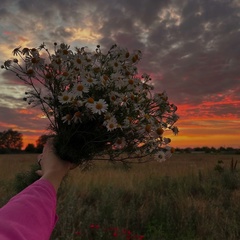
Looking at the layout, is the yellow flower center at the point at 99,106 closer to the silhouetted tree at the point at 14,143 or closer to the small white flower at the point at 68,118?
the small white flower at the point at 68,118

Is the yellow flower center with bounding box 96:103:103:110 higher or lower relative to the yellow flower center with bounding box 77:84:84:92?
lower

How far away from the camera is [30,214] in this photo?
116cm

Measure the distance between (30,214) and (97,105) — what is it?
679 mm

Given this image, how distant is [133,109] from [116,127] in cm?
22

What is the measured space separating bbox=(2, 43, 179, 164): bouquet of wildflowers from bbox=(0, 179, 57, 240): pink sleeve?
0.43 metres

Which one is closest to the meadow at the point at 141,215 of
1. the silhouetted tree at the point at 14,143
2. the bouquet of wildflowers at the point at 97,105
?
the bouquet of wildflowers at the point at 97,105

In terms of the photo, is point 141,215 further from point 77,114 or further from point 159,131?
point 77,114

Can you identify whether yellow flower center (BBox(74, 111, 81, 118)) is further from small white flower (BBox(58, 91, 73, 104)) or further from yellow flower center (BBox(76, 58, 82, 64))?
yellow flower center (BBox(76, 58, 82, 64))

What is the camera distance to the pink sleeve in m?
1.05

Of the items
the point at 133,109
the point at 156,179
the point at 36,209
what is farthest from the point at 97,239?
the point at 156,179

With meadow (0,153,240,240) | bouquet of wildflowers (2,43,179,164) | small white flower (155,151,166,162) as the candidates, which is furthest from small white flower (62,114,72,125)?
meadow (0,153,240,240)

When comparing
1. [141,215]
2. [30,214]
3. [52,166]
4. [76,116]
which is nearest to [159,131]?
[76,116]

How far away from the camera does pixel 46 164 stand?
163 centimetres

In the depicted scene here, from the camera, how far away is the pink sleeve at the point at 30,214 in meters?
1.05
